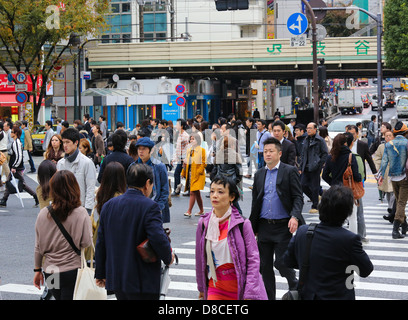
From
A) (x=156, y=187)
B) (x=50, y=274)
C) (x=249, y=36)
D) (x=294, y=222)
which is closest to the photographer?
(x=50, y=274)

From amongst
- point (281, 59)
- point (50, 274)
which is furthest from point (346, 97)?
point (50, 274)

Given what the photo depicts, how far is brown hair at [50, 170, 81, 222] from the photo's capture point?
5727 mm

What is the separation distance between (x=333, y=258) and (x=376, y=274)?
503 centimetres

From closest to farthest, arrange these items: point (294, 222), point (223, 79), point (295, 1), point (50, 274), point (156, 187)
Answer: point (50, 274), point (294, 222), point (156, 187), point (223, 79), point (295, 1)

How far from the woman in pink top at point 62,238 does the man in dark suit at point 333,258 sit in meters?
2.01

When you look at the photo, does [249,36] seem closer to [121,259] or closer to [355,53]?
[355,53]

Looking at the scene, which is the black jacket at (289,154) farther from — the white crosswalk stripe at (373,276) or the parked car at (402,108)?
the parked car at (402,108)

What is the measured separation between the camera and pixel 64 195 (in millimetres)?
5738

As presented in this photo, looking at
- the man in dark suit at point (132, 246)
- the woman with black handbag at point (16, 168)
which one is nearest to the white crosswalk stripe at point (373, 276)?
the man in dark suit at point (132, 246)

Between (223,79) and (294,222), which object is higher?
(223,79)

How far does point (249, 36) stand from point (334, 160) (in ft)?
188

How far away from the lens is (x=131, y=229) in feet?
16.9

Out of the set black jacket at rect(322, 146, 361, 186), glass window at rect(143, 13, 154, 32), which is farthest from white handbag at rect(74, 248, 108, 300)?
glass window at rect(143, 13, 154, 32)

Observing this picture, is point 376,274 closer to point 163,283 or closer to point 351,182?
point 351,182
